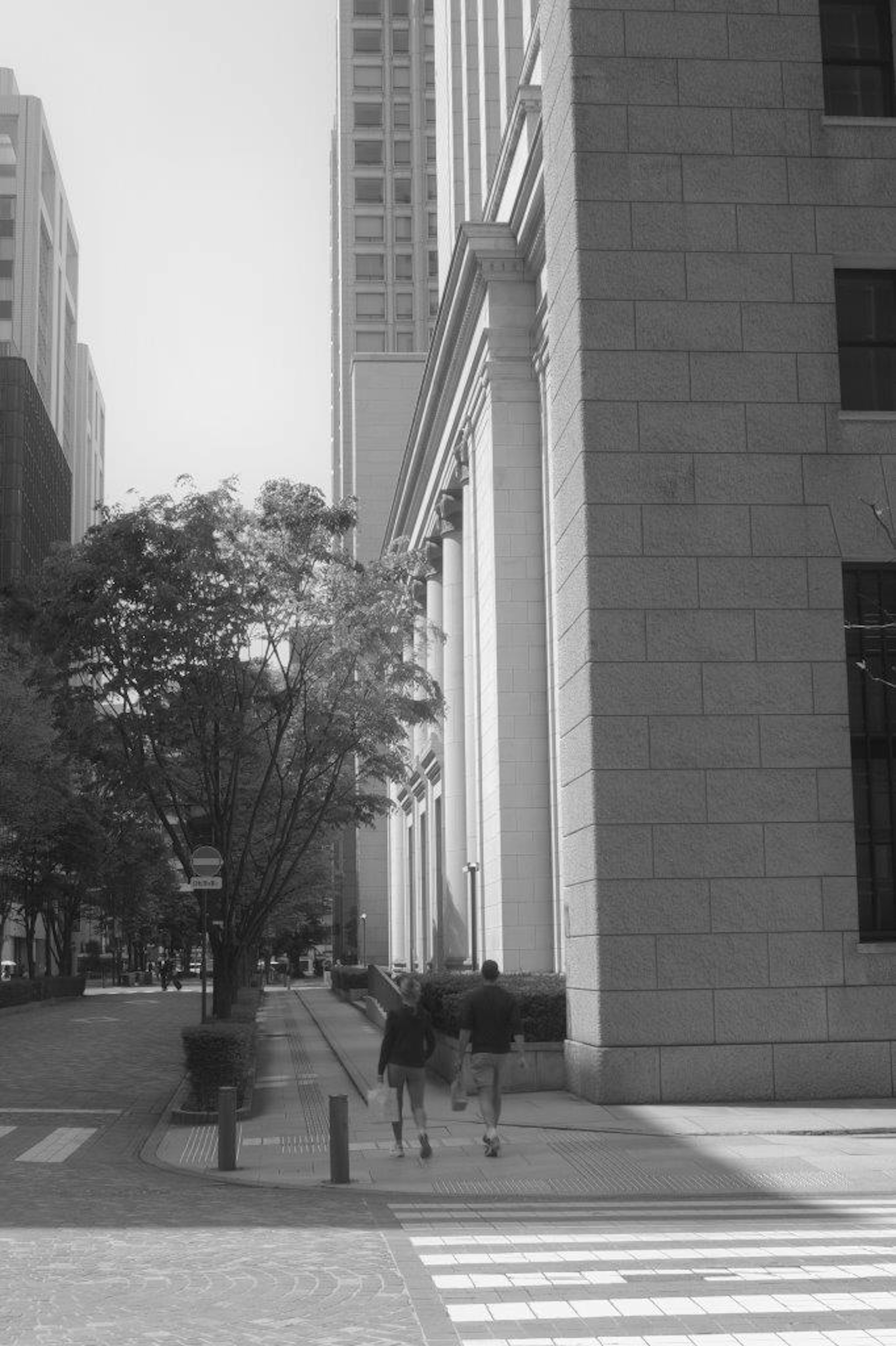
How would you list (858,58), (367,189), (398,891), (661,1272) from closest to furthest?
(661,1272) → (858,58) → (398,891) → (367,189)

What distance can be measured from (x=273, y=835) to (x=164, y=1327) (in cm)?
2691

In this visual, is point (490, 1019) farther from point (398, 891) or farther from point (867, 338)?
point (398, 891)

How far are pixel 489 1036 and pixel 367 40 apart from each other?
96.0 metres

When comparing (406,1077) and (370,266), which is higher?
(370,266)

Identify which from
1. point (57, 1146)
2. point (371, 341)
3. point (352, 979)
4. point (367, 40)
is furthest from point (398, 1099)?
point (367, 40)

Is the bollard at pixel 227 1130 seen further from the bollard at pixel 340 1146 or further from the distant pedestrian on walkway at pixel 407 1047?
the distant pedestrian on walkway at pixel 407 1047

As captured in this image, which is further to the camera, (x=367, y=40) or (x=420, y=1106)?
(x=367, y=40)

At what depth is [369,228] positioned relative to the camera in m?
98.6

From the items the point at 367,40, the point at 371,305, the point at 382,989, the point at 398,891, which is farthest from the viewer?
the point at 367,40

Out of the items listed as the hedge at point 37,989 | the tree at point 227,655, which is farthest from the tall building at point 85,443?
the tree at point 227,655

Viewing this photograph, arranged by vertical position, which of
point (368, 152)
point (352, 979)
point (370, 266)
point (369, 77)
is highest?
point (369, 77)

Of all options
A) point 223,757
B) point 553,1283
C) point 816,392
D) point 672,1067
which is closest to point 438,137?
point 223,757

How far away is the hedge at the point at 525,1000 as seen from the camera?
20.7 m

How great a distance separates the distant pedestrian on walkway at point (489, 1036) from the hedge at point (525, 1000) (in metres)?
0.70
